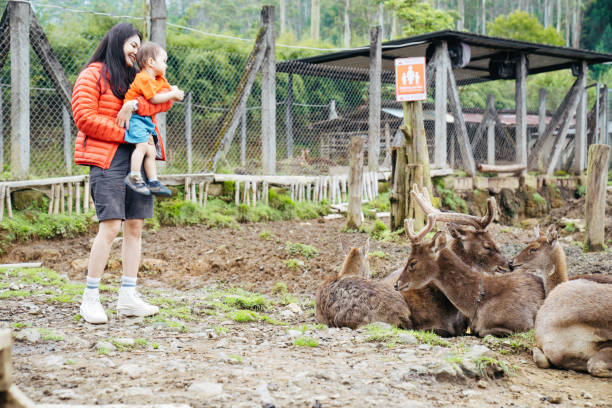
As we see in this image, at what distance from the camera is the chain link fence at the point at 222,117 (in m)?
10.7

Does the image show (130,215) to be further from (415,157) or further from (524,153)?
(524,153)

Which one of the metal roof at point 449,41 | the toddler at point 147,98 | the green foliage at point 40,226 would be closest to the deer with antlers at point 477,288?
the toddler at point 147,98

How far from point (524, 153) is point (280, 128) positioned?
614 centimetres

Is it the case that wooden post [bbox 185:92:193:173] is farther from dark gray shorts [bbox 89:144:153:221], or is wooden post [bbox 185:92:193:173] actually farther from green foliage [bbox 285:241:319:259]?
dark gray shorts [bbox 89:144:153:221]

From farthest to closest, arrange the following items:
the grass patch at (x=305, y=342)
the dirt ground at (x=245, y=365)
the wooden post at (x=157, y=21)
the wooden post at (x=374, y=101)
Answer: the wooden post at (x=374, y=101) < the wooden post at (x=157, y=21) < the grass patch at (x=305, y=342) < the dirt ground at (x=245, y=365)

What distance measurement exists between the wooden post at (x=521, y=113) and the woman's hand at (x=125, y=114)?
13096 millimetres

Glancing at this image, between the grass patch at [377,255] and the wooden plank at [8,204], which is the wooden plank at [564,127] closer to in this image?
the grass patch at [377,255]

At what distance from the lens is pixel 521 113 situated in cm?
1605

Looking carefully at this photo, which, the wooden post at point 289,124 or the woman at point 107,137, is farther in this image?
the wooden post at point 289,124

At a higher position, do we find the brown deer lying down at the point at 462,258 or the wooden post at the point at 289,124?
the wooden post at the point at 289,124

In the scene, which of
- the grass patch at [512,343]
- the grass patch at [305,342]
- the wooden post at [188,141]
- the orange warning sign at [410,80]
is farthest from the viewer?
the wooden post at [188,141]

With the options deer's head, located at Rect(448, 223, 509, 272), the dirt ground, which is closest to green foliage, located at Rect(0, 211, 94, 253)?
the dirt ground

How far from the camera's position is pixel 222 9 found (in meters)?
A: 58.9

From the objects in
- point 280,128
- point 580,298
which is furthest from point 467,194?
point 580,298
